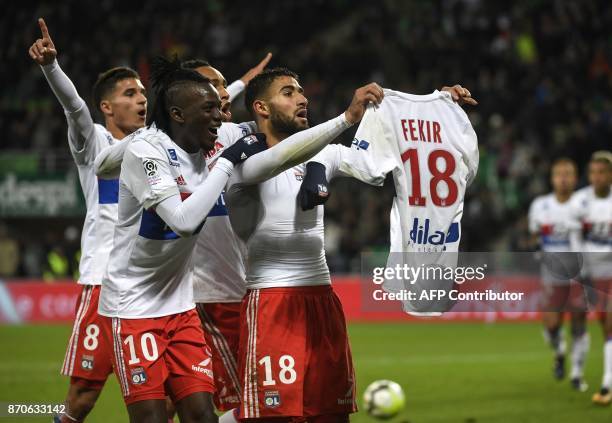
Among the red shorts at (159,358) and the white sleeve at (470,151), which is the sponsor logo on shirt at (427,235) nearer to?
the white sleeve at (470,151)

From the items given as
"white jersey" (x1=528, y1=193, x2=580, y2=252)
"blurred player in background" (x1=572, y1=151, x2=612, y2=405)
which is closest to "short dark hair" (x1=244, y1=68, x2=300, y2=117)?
"blurred player in background" (x1=572, y1=151, x2=612, y2=405)

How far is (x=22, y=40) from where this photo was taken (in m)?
17.1

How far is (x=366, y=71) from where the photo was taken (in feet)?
73.0

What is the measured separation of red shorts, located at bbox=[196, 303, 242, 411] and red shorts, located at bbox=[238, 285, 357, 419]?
680mm

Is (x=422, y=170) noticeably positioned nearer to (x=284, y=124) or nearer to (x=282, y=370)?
(x=284, y=124)

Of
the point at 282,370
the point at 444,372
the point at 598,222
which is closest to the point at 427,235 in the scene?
the point at 282,370

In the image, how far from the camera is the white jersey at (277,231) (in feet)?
17.6

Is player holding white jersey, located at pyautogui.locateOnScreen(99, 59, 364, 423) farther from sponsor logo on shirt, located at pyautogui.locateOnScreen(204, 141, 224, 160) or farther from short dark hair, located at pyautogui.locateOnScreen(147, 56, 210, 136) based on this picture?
sponsor logo on shirt, located at pyautogui.locateOnScreen(204, 141, 224, 160)

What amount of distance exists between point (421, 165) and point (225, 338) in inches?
64.7

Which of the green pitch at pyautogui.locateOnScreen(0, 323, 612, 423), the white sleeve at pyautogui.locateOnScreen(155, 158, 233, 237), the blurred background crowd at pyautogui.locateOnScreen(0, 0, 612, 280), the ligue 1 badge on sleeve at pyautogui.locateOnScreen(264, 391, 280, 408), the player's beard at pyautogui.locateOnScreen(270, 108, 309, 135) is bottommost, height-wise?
the green pitch at pyautogui.locateOnScreen(0, 323, 612, 423)

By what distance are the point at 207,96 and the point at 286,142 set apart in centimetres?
49

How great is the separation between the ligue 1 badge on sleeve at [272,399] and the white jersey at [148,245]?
2.12ft

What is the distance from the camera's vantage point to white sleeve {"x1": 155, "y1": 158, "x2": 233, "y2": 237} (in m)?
4.73

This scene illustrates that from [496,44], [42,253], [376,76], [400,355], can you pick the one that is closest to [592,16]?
[496,44]
